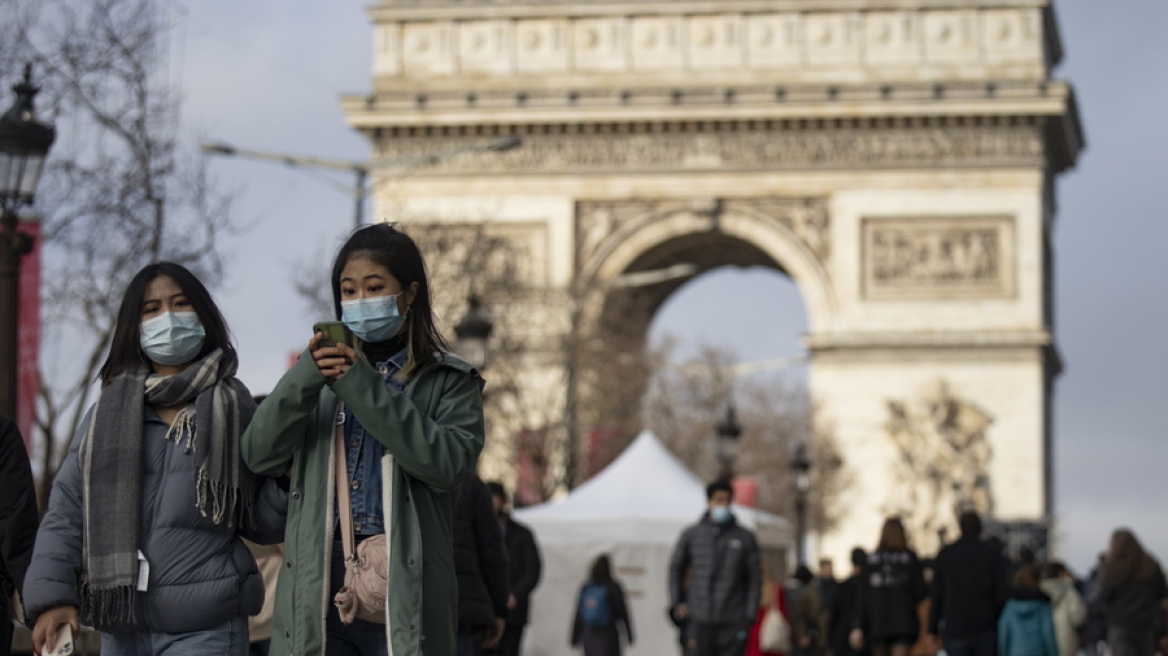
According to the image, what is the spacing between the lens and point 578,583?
839 inches

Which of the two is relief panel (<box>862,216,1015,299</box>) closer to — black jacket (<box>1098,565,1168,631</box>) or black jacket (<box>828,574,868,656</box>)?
black jacket (<box>828,574,868,656</box>)

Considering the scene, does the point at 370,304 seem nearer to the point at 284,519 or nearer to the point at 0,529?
the point at 284,519

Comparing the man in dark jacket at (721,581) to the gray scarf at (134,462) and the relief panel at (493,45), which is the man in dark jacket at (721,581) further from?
the relief panel at (493,45)

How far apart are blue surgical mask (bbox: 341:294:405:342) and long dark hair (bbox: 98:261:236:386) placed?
0.51 metres

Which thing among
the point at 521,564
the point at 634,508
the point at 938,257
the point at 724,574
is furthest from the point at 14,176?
the point at 938,257

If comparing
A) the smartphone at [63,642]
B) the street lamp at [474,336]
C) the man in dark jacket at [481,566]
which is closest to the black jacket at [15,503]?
the smartphone at [63,642]

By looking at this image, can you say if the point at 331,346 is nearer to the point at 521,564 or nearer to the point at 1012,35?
the point at 521,564

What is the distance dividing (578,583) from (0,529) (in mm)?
14751

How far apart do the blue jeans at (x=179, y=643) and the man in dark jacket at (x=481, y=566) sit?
345 centimetres

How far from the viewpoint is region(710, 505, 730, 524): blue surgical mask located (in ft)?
46.1

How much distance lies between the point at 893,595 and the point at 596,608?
2433mm

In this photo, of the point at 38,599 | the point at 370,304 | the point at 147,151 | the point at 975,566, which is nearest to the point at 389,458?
the point at 370,304

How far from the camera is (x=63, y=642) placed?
592 cm

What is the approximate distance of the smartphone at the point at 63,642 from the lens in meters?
5.91
